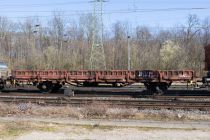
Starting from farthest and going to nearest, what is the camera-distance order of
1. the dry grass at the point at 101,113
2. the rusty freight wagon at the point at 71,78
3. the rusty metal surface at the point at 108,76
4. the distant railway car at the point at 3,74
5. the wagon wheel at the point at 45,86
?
the distant railway car at the point at 3,74 → the wagon wheel at the point at 45,86 → the rusty freight wagon at the point at 71,78 → the rusty metal surface at the point at 108,76 → the dry grass at the point at 101,113

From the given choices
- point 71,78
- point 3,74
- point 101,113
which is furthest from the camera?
point 3,74

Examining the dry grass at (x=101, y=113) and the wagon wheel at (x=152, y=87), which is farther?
the wagon wheel at (x=152, y=87)

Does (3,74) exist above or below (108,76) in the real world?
above

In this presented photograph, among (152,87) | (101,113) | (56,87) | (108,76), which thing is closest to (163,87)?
(152,87)

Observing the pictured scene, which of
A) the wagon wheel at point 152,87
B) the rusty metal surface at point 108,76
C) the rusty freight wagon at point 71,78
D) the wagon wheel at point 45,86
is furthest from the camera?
the wagon wheel at point 45,86

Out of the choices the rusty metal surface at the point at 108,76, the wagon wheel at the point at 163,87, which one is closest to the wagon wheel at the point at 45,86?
the rusty metal surface at the point at 108,76

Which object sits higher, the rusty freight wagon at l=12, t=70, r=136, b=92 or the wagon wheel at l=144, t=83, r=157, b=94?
the rusty freight wagon at l=12, t=70, r=136, b=92

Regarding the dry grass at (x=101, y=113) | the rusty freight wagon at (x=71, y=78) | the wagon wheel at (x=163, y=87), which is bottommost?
the dry grass at (x=101, y=113)

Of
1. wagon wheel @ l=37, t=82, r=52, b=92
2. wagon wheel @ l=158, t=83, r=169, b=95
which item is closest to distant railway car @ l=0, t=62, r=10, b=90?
wagon wheel @ l=37, t=82, r=52, b=92

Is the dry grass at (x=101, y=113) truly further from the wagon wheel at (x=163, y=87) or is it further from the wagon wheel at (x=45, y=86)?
the wagon wheel at (x=45, y=86)

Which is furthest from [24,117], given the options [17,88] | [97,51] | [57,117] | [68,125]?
[97,51]

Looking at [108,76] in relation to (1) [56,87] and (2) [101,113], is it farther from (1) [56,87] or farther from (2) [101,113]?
(2) [101,113]

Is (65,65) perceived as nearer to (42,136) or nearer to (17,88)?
(17,88)

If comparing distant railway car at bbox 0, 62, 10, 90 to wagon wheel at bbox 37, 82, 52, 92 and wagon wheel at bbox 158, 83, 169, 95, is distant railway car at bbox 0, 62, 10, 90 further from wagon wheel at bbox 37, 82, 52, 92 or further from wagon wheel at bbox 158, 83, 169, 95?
wagon wheel at bbox 158, 83, 169, 95
